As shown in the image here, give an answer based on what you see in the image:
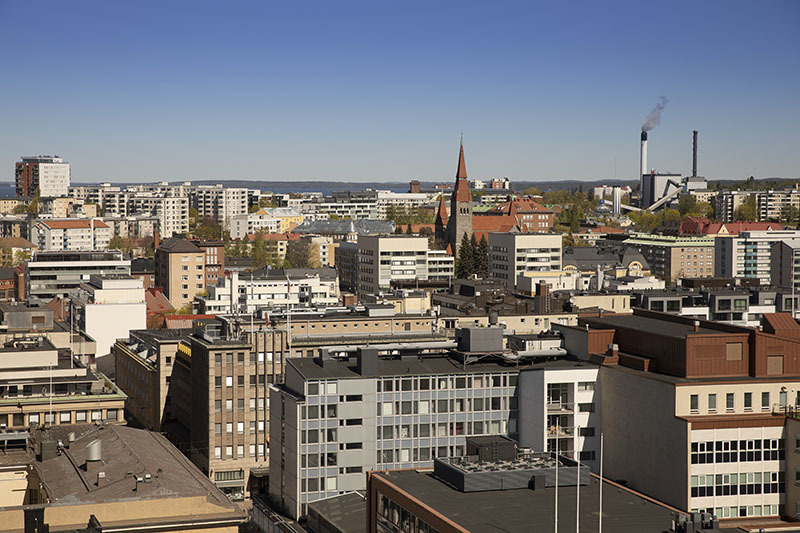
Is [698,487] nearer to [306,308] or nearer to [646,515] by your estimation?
[646,515]

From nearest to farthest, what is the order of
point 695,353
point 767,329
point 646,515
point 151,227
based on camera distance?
point 646,515
point 695,353
point 767,329
point 151,227

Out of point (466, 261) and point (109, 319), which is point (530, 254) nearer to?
point (466, 261)

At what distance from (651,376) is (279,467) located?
1464 cm

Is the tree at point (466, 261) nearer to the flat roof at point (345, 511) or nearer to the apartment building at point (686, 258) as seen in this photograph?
the apartment building at point (686, 258)

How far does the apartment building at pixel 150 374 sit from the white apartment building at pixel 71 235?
280ft

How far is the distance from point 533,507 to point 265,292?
7061 centimetres

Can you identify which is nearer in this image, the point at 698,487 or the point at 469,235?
the point at 698,487

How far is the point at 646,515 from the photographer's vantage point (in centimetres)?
3133

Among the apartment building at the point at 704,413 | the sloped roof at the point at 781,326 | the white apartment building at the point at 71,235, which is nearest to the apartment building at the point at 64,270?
the white apartment building at the point at 71,235

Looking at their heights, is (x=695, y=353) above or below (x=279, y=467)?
above

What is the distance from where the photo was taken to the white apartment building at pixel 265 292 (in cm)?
9250

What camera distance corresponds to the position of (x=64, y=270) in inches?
4313

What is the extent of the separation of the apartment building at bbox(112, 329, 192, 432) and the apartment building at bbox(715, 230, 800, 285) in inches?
3177

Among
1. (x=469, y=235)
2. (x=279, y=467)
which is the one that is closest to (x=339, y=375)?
(x=279, y=467)
